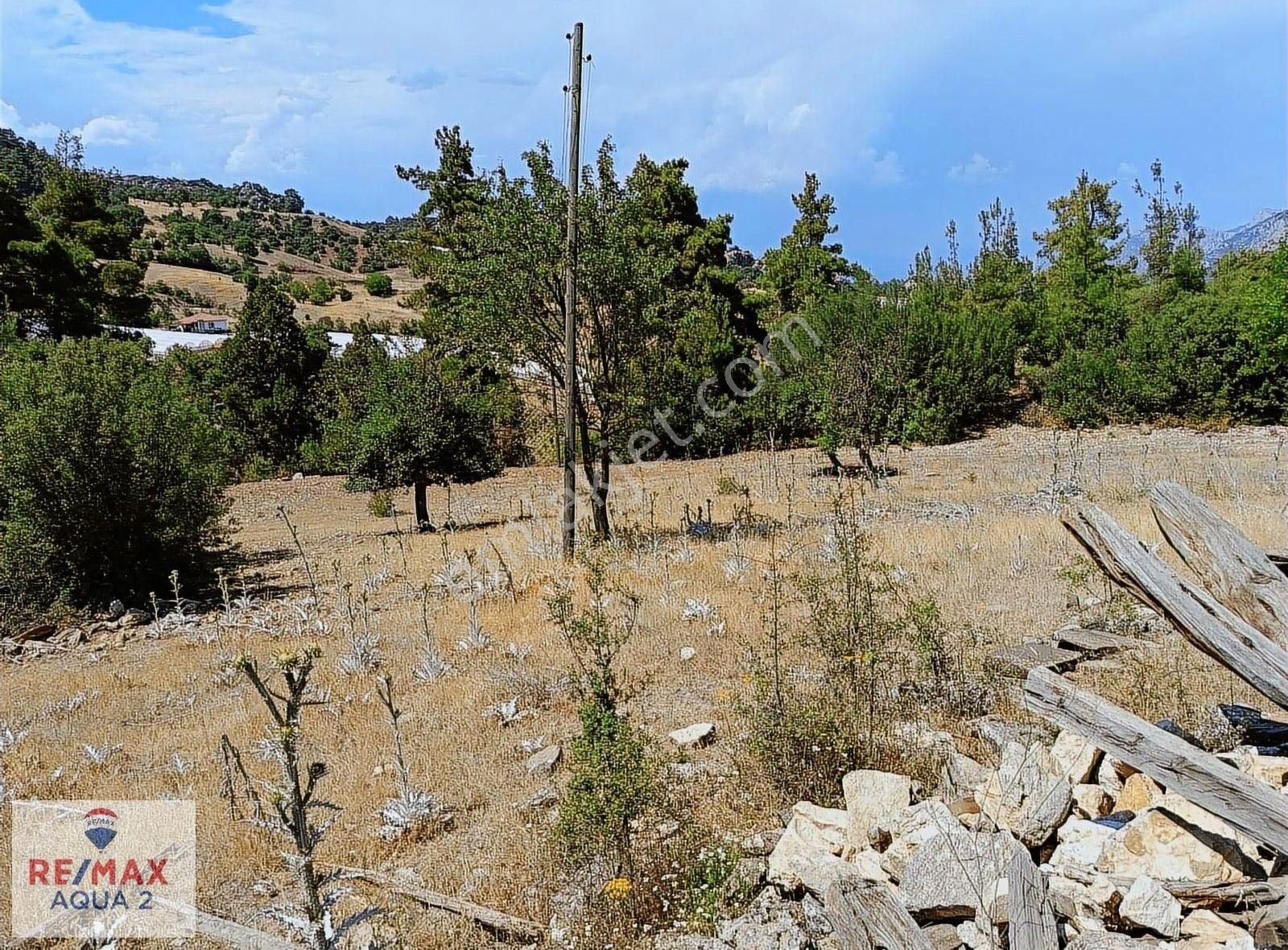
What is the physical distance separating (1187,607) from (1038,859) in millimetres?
1164

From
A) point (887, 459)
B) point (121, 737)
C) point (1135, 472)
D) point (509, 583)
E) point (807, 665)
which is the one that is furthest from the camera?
point (887, 459)

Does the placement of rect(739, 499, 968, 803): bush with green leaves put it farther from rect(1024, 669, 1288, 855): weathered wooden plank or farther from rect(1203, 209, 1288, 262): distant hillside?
rect(1203, 209, 1288, 262): distant hillside

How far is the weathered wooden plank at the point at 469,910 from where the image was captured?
3268 millimetres

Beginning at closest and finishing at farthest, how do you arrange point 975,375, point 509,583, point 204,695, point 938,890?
point 938,890 < point 204,695 < point 509,583 < point 975,375

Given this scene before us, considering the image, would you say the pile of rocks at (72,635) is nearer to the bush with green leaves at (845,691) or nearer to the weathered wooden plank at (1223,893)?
the bush with green leaves at (845,691)

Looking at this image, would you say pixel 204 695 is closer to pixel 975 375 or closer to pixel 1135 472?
pixel 1135 472

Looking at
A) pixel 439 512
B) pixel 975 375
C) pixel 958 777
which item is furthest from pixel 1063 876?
pixel 975 375

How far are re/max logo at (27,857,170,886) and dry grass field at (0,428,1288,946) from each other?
0.78 ft

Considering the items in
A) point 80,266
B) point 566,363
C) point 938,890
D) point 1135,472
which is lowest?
point 938,890

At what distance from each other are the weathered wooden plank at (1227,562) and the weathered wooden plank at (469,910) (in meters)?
3.06

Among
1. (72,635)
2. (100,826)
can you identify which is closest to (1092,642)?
(100,826)

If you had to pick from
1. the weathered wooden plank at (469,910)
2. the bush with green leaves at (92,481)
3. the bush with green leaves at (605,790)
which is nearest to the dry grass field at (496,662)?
the weathered wooden plank at (469,910)

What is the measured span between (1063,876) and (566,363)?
7739mm

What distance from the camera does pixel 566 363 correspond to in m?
9.67
